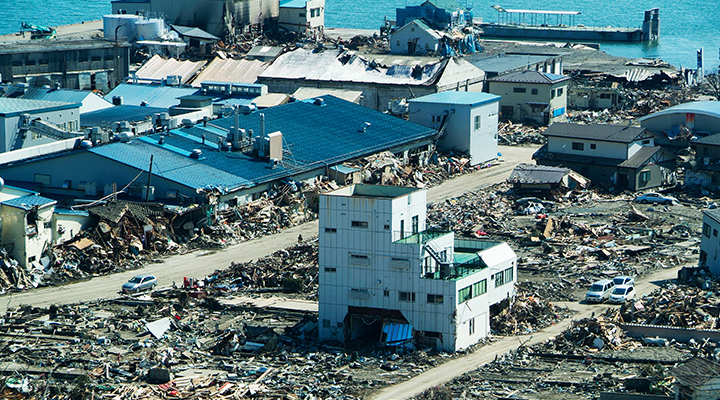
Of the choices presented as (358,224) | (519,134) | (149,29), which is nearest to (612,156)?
(519,134)

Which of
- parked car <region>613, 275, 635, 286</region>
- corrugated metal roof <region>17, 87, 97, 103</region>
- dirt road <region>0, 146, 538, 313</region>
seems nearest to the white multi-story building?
parked car <region>613, 275, 635, 286</region>

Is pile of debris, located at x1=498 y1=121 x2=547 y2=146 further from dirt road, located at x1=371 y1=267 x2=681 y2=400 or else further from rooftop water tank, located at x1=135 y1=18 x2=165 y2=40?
rooftop water tank, located at x1=135 y1=18 x2=165 y2=40

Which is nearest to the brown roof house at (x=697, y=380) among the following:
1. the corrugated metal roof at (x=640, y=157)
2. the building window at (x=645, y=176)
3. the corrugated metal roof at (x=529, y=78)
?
the corrugated metal roof at (x=640, y=157)

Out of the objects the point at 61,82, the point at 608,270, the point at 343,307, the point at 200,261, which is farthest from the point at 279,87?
the point at 343,307

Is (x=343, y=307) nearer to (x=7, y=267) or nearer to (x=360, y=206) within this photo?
(x=360, y=206)

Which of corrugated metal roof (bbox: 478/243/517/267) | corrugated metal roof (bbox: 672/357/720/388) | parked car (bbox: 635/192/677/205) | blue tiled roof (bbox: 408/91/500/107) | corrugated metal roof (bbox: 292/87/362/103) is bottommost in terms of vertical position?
parked car (bbox: 635/192/677/205)

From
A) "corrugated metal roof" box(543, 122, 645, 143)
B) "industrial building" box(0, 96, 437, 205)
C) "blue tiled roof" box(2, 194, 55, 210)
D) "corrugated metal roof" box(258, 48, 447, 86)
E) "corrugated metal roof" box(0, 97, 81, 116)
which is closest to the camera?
"blue tiled roof" box(2, 194, 55, 210)
